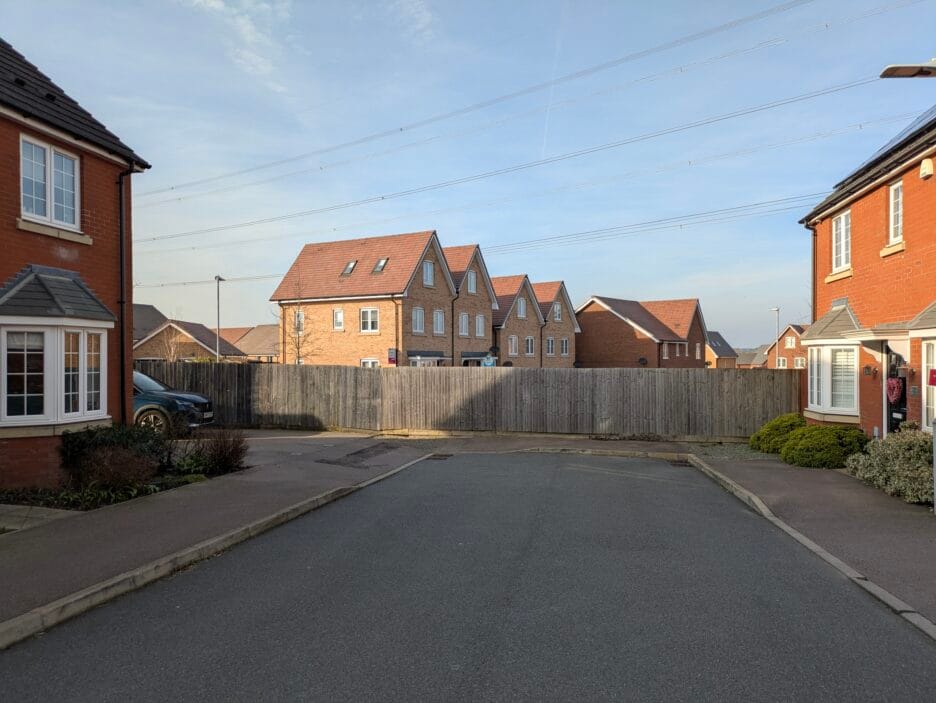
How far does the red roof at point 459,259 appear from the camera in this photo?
Result: 1534 inches

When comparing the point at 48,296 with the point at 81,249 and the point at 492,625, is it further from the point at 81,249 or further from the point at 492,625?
the point at 492,625

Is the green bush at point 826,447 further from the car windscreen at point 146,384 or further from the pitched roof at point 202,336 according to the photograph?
the pitched roof at point 202,336

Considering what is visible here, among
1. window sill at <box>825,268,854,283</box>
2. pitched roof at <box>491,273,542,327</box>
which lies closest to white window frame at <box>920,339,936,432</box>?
window sill at <box>825,268,854,283</box>

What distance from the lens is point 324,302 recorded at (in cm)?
3509

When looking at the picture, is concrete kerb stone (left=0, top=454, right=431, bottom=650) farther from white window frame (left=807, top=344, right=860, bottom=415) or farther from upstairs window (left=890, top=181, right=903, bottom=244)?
upstairs window (left=890, top=181, right=903, bottom=244)

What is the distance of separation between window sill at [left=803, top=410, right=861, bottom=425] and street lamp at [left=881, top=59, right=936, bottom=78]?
309 inches

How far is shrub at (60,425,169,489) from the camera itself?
9.29 meters

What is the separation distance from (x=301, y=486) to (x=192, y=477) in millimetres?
1944

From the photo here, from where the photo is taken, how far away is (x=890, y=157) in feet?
40.3

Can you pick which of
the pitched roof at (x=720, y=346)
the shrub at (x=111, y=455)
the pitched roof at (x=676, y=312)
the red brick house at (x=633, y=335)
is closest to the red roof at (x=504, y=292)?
the red brick house at (x=633, y=335)

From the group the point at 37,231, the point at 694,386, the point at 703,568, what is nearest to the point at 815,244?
the point at 694,386

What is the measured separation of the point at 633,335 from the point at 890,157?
41.3 meters

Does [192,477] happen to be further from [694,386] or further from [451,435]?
[694,386]

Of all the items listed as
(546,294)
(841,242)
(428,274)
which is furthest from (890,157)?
(546,294)
